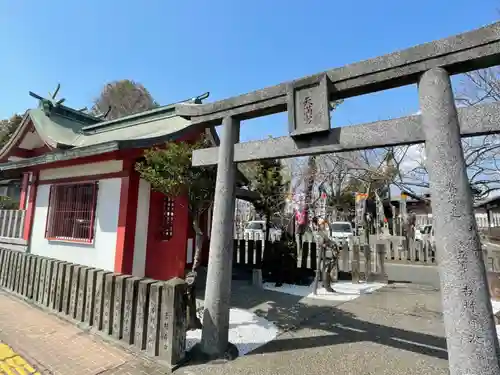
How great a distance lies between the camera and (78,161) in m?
7.31

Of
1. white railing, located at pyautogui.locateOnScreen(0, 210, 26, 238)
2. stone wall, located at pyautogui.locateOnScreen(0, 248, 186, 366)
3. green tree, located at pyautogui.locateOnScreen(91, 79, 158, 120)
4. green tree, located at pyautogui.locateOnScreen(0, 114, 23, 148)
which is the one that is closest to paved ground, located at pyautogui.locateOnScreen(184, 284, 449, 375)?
stone wall, located at pyautogui.locateOnScreen(0, 248, 186, 366)

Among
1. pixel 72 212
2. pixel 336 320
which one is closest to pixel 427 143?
pixel 336 320

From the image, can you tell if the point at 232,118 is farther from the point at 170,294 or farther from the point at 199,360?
the point at 199,360

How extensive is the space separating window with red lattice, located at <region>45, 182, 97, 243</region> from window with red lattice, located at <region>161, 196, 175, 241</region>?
5.44 ft

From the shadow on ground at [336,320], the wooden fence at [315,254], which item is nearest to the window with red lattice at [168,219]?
the shadow on ground at [336,320]

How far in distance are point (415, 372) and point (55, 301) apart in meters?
5.88

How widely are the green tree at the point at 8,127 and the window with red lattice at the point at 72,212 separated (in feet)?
59.2

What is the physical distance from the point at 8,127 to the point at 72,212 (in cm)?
2053

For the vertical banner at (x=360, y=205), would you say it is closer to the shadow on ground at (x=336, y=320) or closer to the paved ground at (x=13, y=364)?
the shadow on ground at (x=336, y=320)

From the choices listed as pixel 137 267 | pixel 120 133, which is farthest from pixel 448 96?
pixel 120 133

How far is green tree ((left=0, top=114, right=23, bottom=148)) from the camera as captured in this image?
2116 centimetres

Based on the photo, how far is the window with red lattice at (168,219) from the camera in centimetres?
728

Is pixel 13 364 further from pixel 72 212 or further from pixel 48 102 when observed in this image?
pixel 48 102

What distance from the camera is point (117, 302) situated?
4.23 m
